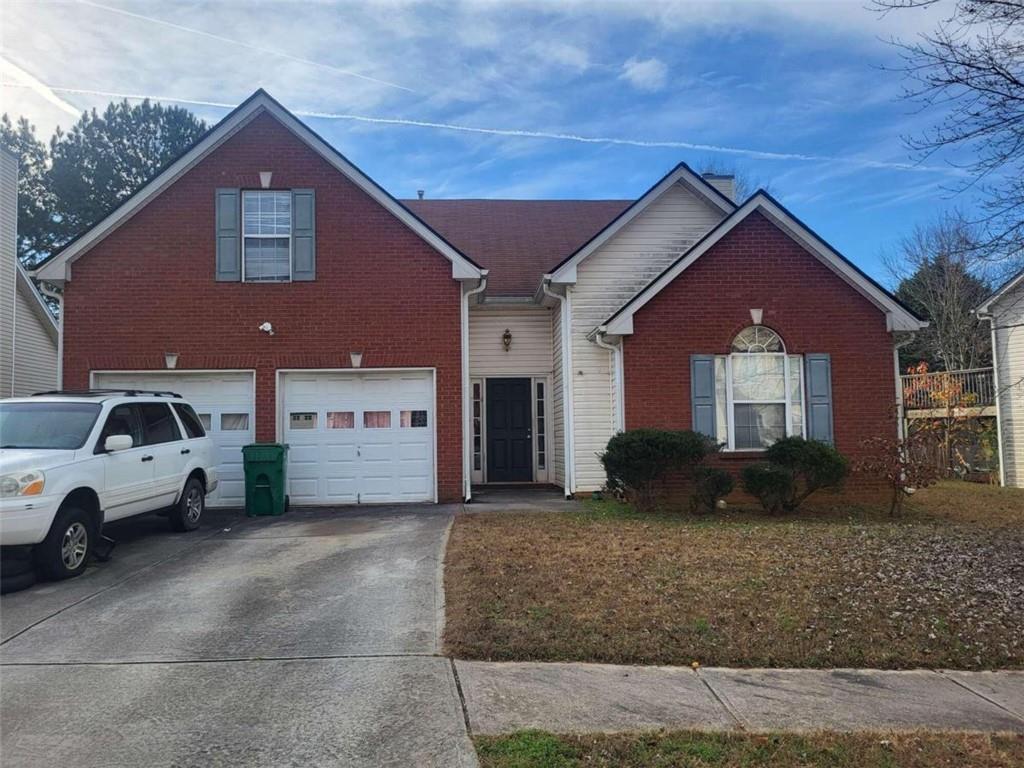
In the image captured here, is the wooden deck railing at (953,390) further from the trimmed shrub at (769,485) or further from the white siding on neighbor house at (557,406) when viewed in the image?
the white siding on neighbor house at (557,406)

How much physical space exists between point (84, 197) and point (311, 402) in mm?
25173

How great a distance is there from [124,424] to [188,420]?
1.72m

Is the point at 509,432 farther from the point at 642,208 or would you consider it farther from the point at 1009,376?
the point at 1009,376

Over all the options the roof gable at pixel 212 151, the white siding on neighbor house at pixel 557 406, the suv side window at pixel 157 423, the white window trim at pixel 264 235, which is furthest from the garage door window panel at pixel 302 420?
the white siding on neighbor house at pixel 557 406

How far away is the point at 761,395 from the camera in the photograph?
1291 centimetres

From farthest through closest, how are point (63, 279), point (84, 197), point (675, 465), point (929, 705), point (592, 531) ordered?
point (84, 197) < point (63, 279) < point (675, 465) < point (592, 531) < point (929, 705)

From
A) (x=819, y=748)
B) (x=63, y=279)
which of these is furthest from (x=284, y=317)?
(x=819, y=748)

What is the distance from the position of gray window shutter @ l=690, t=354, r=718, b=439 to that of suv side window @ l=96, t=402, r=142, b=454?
8.37m

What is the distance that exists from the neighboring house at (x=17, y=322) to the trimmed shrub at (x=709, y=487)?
44.7ft

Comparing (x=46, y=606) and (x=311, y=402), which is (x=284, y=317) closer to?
(x=311, y=402)

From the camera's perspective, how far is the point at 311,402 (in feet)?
43.2

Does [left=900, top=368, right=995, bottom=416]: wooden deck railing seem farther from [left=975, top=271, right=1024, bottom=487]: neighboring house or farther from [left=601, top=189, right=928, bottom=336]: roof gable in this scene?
[left=601, top=189, right=928, bottom=336]: roof gable

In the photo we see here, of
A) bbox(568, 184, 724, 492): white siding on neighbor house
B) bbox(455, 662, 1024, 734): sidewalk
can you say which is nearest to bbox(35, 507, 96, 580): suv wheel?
bbox(455, 662, 1024, 734): sidewalk

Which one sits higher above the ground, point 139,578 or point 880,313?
point 880,313
